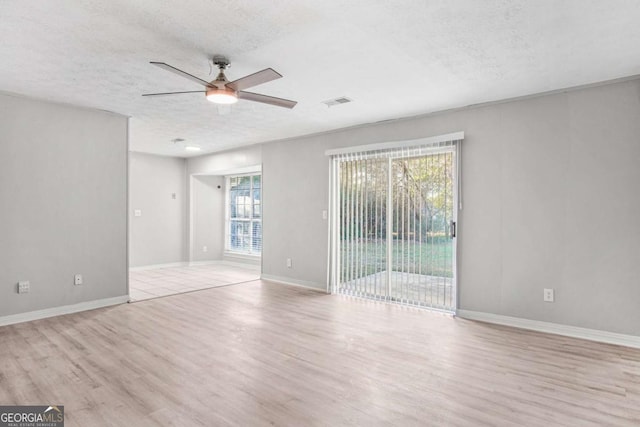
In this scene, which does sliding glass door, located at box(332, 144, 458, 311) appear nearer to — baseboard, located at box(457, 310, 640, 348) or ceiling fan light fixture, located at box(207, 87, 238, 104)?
baseboard, located at box(457, 310, 640, 348)

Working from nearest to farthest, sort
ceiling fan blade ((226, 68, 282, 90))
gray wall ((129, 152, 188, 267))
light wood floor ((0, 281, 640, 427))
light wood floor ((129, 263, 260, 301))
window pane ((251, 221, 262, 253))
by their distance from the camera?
1. light wood floor ((0, 281, 640, 427))
2. ceiling fan blade ((226, 68, 282, 90))
3. light wood floor ((129, 263, 260, 301))
4. gray wall ((129, 152, 188, 267))
5. window pane ((251, 221, 262, 253))

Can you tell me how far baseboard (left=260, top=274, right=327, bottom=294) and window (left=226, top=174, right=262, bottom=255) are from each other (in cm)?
142

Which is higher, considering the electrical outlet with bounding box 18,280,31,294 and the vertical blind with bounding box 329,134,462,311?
the vertical blind with bounding box 329,134,462,311

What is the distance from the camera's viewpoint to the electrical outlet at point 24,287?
386 cm

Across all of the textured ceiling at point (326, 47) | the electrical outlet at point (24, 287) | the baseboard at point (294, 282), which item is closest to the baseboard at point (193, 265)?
the baseboard at point (294, 282)

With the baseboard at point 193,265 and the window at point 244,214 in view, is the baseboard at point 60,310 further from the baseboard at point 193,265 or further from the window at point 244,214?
the window at point 244,214

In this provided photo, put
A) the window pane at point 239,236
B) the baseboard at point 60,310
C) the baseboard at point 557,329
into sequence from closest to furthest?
1. the baseboard at point 557,329
2. the baseboard at point 60,310
3. the window pane at point 239,236

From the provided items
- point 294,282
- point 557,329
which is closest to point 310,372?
point 557,329

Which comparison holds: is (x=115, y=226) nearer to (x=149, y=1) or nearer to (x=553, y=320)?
(x=149, y=1)

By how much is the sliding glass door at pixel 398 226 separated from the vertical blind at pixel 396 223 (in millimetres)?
12

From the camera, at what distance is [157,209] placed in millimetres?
7648

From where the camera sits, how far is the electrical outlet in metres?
3.86

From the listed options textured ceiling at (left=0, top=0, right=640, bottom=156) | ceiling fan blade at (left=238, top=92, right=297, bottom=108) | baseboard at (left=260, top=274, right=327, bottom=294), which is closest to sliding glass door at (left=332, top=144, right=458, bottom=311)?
baseboard at (left=260, top=274, right=327, bottom=294)

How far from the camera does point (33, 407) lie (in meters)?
2.17
